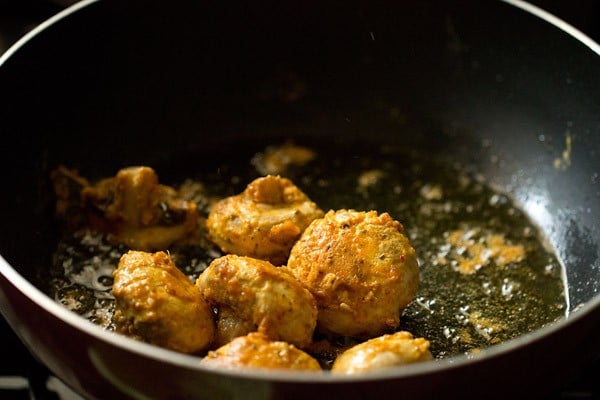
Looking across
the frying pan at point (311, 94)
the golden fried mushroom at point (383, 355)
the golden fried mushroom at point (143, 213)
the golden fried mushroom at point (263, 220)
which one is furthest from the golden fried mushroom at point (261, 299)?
the frying pan at point (311, 94)

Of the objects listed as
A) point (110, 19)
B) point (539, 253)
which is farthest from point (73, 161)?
point (539, 253)

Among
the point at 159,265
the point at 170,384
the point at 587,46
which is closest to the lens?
the point at 170,384

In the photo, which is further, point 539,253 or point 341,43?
point 341,43

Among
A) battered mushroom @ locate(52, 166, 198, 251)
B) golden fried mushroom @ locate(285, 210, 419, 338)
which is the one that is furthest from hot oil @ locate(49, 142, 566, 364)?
golden fried mushroom @ locate(285, 210, 419, 338)

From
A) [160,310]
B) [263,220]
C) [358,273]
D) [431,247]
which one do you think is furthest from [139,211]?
[431,247]

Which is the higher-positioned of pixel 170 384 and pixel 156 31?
pixel 156 31

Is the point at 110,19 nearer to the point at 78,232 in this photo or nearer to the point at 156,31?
the point at 156,31

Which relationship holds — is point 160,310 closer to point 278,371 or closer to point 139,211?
point 278,371

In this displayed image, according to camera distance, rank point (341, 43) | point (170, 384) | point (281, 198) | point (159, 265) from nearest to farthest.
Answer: point (170, 384) → point (159, 265) → point (281, 198) → point (341, 43)
